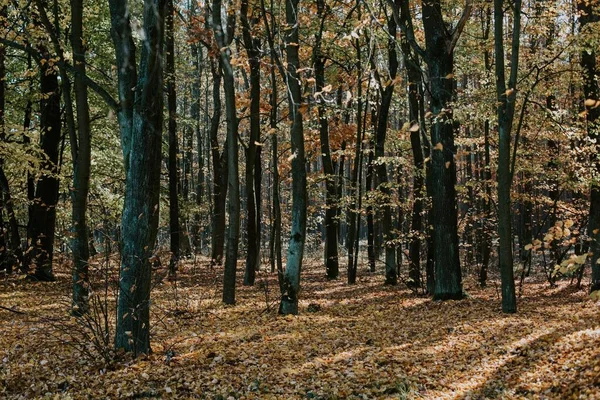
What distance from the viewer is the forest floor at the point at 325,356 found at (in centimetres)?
540

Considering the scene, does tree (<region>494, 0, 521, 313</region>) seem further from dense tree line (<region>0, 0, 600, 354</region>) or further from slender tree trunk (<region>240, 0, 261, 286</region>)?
slender tree trunk (<region>240, 0, 261, 286</region>)

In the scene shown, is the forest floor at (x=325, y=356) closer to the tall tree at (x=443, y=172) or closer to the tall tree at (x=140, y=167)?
the tall tree at (x=140, y=167)

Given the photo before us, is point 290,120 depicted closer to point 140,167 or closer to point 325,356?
point 140,167

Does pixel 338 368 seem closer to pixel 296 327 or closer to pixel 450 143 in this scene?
pixel 296 327

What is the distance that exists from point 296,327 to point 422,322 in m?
2.27

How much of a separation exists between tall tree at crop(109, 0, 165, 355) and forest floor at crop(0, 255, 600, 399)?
2.10ft

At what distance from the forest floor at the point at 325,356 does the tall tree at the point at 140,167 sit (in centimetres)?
64

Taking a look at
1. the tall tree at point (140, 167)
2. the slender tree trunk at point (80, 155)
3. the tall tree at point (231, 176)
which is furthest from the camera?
the tall tree at point (231, 176)

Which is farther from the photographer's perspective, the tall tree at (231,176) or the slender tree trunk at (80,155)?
the tall tree at (231,176)

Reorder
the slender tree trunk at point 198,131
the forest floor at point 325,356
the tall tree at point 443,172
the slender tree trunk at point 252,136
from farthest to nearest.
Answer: the slender tree trunk at point 198,131
the slender tree trunk at point 252,136
the tall tree at point 443,172
the forest floor at point 325,356

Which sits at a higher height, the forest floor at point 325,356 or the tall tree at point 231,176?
the tall tree at point 231,176

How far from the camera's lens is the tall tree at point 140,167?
6.01 m

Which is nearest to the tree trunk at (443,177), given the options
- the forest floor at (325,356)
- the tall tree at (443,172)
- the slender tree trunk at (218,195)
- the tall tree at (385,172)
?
the tall tree at (443,172)

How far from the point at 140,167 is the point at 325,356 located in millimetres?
3459
